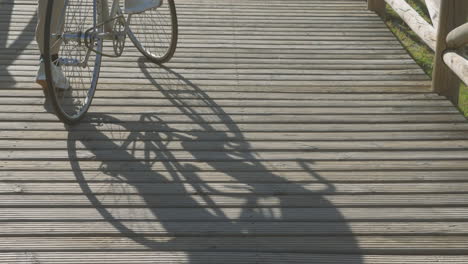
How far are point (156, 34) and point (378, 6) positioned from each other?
1926mm

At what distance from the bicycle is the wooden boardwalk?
0.10 meters

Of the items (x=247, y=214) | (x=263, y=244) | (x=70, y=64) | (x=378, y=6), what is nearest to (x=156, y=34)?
(x=70, y=64)

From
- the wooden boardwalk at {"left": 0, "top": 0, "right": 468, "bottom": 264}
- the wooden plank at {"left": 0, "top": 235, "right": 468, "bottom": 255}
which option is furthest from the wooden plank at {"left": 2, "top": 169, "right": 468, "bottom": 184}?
the wooden plank at {"left": 0, "top": 235, "right": 468, "bottom": 255}

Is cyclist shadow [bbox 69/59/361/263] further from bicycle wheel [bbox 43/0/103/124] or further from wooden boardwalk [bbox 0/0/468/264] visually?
bicycle wheel [bbox 43/0/103/124]

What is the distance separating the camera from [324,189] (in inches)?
115

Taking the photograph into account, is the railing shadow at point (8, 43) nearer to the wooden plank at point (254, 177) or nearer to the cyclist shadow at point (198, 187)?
the cyclist shadow at point (198, 187)

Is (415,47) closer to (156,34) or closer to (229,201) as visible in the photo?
(156,34)

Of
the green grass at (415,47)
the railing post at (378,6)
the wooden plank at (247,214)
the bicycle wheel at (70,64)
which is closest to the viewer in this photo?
the wooden plank at (247,214)

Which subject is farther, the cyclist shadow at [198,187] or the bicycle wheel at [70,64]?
the bicycle wheel at [70,64]

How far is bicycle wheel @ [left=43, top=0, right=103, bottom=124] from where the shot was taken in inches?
123

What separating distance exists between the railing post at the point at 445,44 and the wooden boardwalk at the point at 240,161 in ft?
0.31

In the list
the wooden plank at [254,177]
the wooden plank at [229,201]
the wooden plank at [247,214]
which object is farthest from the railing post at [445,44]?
the wooden plank at [247,214]

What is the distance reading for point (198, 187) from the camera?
2.93 metres

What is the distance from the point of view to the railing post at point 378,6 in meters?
5.50
